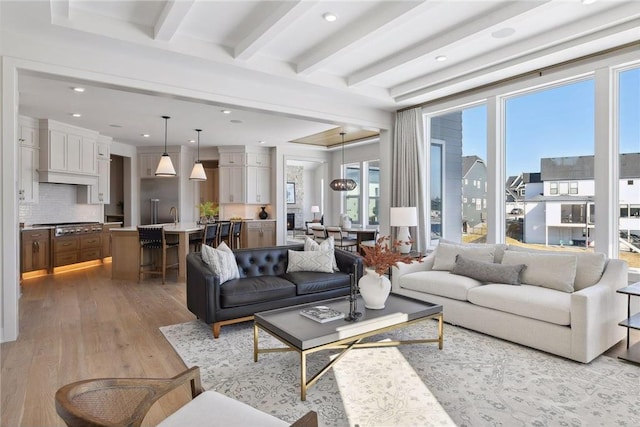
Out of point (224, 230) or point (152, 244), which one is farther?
point (224, 230)

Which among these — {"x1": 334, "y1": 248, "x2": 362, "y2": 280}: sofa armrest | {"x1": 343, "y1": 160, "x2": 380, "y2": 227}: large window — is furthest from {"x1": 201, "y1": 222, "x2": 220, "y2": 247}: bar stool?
{"x1": 343, "y1": 160, "x2": 380, "y2": 227}: large window

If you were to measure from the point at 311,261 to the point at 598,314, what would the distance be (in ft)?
9.40

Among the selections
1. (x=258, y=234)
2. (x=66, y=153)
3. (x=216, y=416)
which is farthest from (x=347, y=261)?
(x=66, y=153)

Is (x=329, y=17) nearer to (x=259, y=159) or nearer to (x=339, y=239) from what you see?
(x=339, y=239)

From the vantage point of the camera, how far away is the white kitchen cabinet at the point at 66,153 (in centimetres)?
686

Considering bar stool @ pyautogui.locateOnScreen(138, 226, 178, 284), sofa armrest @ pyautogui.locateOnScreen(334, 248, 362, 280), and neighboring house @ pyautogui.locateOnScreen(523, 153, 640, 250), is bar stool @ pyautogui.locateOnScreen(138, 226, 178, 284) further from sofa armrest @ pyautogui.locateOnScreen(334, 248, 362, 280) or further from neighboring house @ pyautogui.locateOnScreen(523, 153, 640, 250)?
neighboring house @ pyautogui.locateOnScreen(523, 153, 640, 250)

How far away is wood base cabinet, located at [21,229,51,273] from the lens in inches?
250

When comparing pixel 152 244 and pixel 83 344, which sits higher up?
pixel 152 244

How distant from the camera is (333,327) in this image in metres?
2.70

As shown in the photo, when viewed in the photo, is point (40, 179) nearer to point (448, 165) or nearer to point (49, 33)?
point (49, 33)

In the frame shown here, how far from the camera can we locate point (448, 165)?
600 centimetres

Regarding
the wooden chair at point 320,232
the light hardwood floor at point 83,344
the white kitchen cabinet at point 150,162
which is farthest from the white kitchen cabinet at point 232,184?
the light hardwood floor at point 83,344

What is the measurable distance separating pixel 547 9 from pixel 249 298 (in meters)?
3.89

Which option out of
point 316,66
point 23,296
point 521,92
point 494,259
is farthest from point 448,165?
point 23,296
